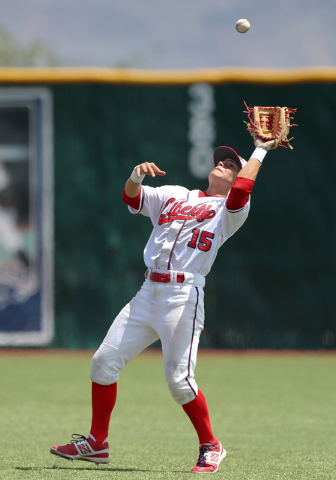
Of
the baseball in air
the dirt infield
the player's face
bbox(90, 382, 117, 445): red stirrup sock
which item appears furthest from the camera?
the dirt infield

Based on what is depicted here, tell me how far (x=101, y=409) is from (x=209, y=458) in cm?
62

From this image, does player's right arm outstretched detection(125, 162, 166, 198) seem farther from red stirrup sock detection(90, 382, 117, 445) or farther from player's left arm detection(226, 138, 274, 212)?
red stirrup sock detection(90, 382, 117, 445)

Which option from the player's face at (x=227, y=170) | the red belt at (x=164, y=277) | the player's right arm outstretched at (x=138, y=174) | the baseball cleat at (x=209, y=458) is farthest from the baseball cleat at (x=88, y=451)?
the player's face at (x=227, y=170)

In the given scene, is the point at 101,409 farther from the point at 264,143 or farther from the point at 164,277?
the point at 264,143

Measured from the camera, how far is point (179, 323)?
3.71 metres

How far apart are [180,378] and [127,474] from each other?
1.74 feet

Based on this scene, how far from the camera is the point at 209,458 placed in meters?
3.65

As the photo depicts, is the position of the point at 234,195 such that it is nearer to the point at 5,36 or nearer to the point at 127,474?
the point at 127,474

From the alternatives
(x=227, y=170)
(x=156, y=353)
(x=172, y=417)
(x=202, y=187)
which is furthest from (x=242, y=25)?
(x=156, y=353)

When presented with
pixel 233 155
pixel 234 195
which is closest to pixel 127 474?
pixel 234 195

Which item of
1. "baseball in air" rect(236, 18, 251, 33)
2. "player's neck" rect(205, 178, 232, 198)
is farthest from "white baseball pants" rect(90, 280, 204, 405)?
"baseball in air" rect(236, 18, 251, 33)

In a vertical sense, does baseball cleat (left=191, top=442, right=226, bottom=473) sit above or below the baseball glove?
below

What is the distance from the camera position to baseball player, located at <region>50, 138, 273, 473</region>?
12.2 ft

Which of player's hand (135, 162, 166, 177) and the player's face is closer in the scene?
player's hand (135, 162, 166, 177)
